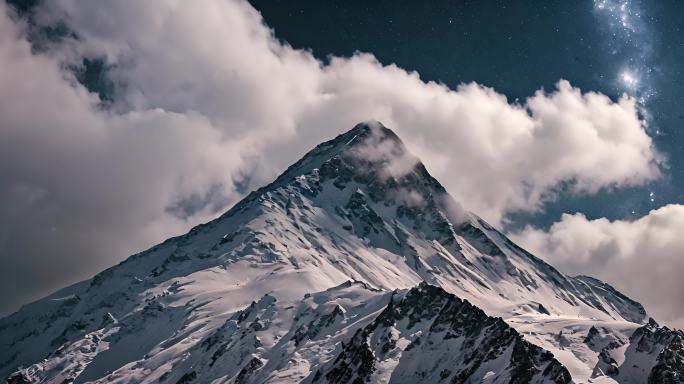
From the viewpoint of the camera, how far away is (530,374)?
626 ft

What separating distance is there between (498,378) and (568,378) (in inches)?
672

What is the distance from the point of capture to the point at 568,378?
186875mm

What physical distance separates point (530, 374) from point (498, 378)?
9.21 metres

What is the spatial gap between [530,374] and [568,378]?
8.30 metres

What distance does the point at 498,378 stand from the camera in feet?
648
